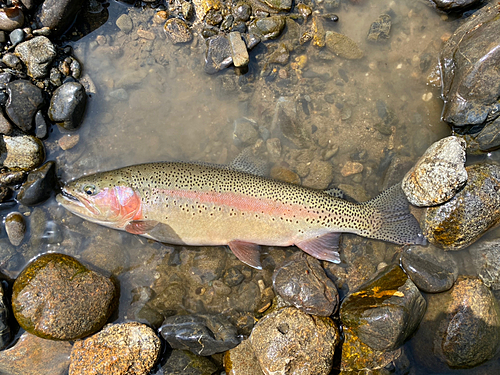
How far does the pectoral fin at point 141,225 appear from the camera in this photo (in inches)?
169

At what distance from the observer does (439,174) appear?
4.08 metres

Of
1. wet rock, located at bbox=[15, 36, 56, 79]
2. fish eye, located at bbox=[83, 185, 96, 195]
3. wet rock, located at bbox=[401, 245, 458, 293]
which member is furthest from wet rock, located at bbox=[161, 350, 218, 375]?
wet rock, located at bbox=[15, 36, 56, 79]

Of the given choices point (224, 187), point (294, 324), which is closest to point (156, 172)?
point (224, 187)

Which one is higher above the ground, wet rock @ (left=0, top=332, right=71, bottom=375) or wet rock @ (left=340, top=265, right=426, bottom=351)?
wet rock @ (left=340, top=265, right=426, bottom=351)

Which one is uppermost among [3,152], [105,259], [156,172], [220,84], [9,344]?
[220,84]

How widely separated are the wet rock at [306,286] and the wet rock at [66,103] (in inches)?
148

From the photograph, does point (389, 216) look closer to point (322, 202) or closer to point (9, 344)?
point (322, 202)

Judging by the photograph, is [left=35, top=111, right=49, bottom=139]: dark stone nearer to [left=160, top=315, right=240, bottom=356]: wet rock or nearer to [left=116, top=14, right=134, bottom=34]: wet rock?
[left=116, top=14, right=134, bottom=34]: wet rock

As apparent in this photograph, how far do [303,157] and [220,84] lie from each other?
1.77 meters

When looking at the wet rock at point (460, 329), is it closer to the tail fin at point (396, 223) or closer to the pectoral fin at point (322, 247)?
the tail fin at point (396, 223)

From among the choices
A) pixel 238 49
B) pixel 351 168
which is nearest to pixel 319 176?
pixel 351 168

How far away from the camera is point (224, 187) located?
428cm

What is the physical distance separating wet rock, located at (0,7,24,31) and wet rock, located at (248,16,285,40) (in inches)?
128

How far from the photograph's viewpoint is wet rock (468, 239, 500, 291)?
4.33m
